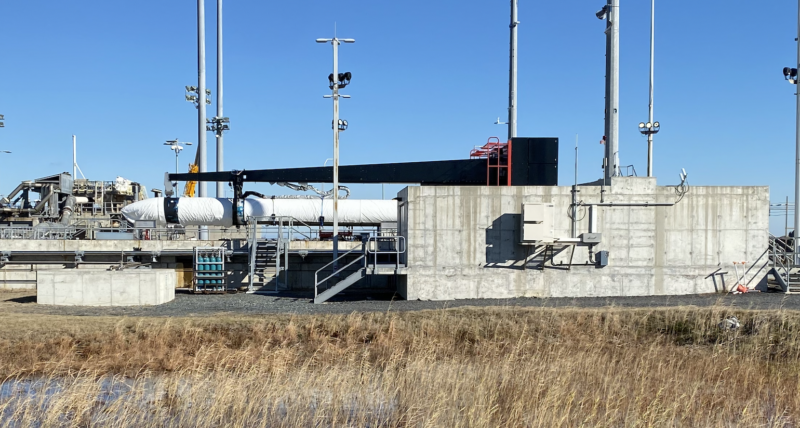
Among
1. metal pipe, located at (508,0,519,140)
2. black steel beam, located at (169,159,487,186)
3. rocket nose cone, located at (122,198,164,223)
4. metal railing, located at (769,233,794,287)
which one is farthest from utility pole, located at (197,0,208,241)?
metal railing, located at (769,233,794,287)

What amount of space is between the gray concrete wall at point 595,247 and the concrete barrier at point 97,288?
9.90 meters

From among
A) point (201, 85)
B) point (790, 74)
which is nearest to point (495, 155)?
point (790, 74)

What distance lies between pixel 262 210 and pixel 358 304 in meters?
14.9

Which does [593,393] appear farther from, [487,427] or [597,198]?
[597,198]

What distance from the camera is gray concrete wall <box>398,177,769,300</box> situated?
2269 cm

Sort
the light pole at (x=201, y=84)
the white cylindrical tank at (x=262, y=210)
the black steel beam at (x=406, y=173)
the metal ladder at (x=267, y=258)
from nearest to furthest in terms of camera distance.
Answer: the black steel beam at (x=406, y=173)
the metal ladder at (x=267, y=258)
the white cylindrical tank at (x=262, y=210)
the light pole at (x=201, y=84)

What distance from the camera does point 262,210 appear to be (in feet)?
116

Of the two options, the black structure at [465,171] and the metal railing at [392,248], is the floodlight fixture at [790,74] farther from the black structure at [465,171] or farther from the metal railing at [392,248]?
the metal railing at [392,248]

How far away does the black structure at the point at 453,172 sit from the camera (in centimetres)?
2375

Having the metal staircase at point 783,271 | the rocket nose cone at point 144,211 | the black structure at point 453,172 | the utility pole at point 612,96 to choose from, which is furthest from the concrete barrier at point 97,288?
the metal staircase at point 783,271

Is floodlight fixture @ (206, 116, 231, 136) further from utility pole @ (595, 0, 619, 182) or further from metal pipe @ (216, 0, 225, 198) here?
utility pole @ (595, 0, 619, 182)

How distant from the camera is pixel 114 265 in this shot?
29.4 metres

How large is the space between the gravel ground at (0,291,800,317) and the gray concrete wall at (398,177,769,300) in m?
0.82

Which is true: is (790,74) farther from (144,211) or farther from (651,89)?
(144,211)
